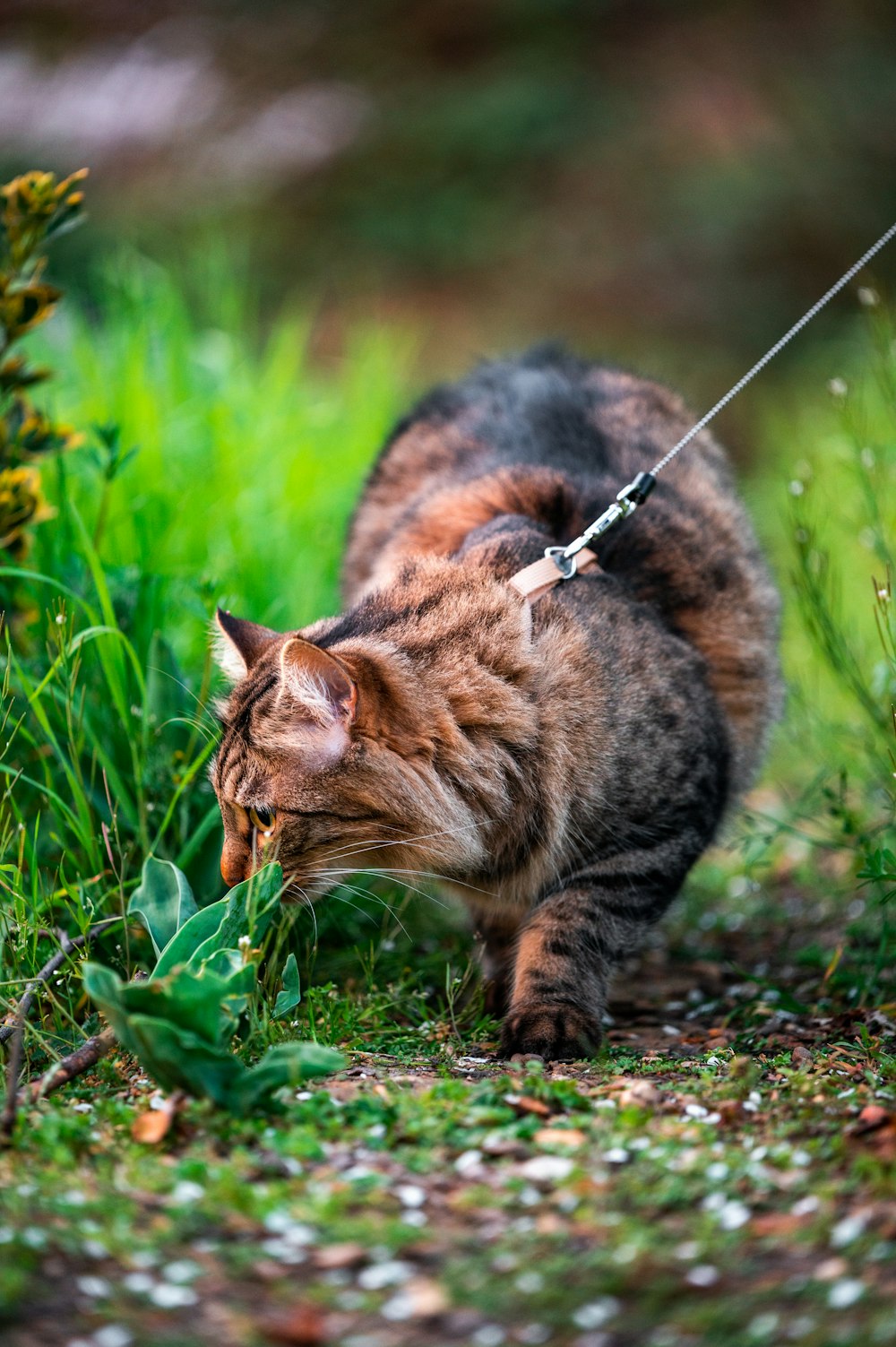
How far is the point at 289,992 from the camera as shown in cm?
200

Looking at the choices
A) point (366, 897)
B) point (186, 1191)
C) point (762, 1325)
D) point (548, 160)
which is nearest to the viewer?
point (762, 1325)

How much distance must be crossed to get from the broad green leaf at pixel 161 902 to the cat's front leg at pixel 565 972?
0.61 m

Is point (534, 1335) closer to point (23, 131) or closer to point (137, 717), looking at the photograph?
point (137, 717)

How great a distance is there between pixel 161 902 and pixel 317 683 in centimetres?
43

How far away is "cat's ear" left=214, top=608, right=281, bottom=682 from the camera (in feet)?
7.38

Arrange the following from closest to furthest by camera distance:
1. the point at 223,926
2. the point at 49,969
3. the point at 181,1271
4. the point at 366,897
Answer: the point at 181,1271
the point at 223,926
the point at 49,969
the point at 366,897

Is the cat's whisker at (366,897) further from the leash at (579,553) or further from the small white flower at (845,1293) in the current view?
the small white flower at (845,1293)

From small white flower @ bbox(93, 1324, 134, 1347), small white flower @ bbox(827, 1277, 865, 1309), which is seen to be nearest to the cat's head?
small white flower @ bbox(93, 1324, 134, 1347)

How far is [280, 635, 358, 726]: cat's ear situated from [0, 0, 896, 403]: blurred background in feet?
19.6

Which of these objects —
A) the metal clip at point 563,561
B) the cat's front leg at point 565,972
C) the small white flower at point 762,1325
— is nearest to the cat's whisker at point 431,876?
the cat's front leg at point 565,972

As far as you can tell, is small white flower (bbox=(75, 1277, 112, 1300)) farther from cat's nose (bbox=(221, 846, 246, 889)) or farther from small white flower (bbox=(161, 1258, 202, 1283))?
cat's nose (bbox=(221, 846, 246, 889))

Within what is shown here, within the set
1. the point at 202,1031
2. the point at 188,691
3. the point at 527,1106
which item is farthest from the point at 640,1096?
the point at 188,691

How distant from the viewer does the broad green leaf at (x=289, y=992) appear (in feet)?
6.50

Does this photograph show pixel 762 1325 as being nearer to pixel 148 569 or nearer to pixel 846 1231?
pixel 846 1231
